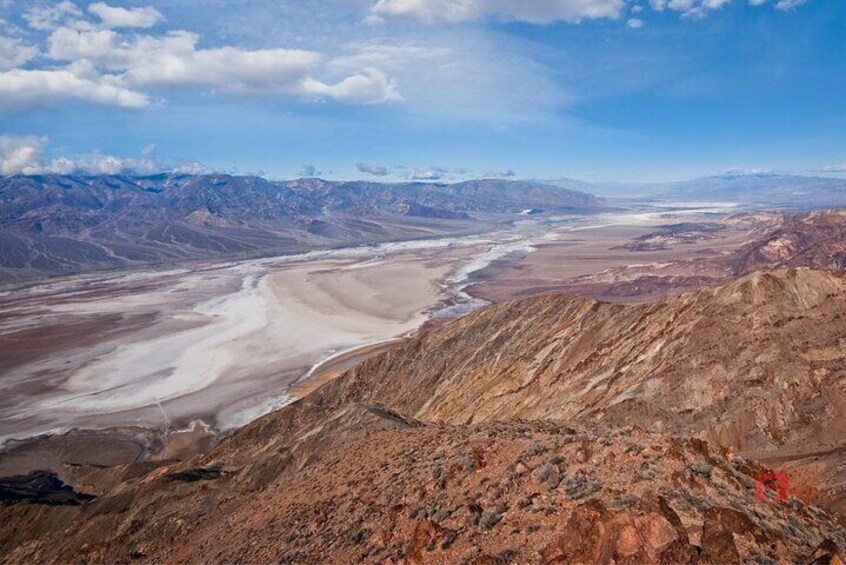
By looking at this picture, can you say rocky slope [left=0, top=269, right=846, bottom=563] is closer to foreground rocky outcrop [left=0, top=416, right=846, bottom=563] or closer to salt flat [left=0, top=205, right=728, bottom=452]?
foreground rocky outcrop [left=0, top=416, right=846, bottom=563]

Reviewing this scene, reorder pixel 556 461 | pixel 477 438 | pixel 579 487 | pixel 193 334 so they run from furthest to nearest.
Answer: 1. pixel 193 334
2. pixel 477 438
3. pixel 556 461
4. pixel 579 487

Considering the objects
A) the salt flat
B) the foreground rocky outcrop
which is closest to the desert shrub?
the foreground rocky outcrop

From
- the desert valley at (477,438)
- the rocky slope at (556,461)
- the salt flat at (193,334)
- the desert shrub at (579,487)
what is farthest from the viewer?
the salt flat at (193,334)

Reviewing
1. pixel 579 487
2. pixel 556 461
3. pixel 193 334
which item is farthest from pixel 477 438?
pixel 193 334

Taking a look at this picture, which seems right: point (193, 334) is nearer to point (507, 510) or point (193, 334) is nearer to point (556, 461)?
point (556, 461)

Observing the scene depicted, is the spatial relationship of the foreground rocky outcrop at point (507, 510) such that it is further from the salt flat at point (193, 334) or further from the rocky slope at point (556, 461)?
the salt flat at point (193, 334)

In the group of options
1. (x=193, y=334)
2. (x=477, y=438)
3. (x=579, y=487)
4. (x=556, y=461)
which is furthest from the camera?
(x=193, y=334)

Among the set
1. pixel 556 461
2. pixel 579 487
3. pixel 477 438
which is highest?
pixel 579 487

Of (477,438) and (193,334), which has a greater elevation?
(477,438)

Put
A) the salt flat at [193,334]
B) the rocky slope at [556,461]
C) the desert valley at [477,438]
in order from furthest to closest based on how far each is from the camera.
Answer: the salt flat at [193,334], the desert valley at [477,438], the rocky slope at [556,461]

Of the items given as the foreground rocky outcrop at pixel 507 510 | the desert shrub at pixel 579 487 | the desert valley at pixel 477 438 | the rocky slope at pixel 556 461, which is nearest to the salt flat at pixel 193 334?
the desert valley at pixel 477 438
